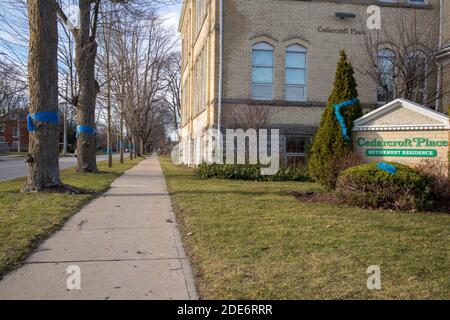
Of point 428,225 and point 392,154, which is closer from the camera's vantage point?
point 428,225

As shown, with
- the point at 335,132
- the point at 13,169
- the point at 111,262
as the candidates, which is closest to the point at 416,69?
the point at 335,132

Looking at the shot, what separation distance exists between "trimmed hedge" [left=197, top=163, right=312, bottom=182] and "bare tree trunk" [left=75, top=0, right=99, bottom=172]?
6012mm

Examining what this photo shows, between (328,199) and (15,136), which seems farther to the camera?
(15,136)

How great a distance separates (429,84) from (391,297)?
16.3 meters

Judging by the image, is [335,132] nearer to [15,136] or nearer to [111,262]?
[111,262]

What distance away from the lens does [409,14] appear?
1886 cm

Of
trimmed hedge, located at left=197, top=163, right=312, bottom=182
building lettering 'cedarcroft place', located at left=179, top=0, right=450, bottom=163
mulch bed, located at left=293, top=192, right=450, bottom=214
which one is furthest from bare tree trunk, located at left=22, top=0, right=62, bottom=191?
building lettering 'cedarcroft place', located at left=179, top=0, right=450, bottom=163

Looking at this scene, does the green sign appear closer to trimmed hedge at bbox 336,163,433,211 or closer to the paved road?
trimmed hedge at bbox 336,163,433,211

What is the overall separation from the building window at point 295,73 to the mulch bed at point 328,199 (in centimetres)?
854

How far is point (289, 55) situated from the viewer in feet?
62.3

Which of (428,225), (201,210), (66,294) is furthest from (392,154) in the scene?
(66,294)

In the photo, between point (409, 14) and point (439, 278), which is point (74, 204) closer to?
point (439, 278)

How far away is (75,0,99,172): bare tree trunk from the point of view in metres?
17.1

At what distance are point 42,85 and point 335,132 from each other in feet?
24.1
